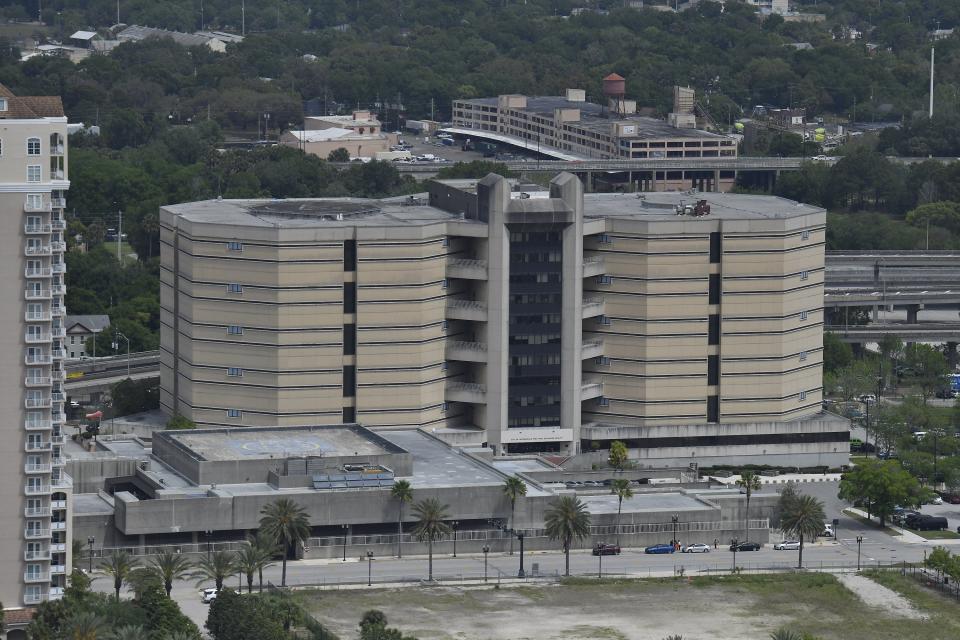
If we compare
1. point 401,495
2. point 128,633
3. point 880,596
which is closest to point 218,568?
point 128,633

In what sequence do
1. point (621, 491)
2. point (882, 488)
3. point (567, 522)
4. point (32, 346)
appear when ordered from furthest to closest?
1. point (882, 488)
2. point (621, 491)
3. point (567, 522)
4. point (32, 346)

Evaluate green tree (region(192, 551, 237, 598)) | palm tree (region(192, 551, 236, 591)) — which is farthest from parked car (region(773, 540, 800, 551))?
palm tree (region(192, 551, 236, 591))

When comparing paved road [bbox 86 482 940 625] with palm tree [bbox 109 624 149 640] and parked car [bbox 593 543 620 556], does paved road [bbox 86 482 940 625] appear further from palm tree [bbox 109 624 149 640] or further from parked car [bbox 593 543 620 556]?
palm tree [bbox 109 624 149 640]

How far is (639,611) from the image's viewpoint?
16988 centimetres

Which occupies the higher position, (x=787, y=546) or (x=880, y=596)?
(x=787, y=546)

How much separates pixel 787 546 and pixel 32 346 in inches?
2208

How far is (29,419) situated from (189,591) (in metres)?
18.9

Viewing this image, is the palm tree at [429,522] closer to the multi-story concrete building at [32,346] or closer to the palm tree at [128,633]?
the multi-story concrete building at [32,346]

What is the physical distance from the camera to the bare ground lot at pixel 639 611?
165 m

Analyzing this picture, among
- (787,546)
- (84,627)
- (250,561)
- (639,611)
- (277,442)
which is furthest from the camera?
(277,442)

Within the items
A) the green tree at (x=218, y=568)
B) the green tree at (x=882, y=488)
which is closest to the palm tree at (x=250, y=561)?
the green tree at (x=218, y=568)

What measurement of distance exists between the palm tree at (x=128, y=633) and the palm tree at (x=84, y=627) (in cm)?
78

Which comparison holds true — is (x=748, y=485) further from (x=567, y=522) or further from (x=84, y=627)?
(x=84, y=627)

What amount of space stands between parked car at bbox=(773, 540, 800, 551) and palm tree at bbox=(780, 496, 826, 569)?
306 cm
